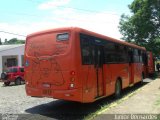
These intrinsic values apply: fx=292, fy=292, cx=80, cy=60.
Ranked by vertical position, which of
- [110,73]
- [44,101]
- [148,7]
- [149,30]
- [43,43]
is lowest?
[44,101]

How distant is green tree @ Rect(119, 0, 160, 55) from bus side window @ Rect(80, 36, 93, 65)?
2696 cm

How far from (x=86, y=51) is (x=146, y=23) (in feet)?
93.1

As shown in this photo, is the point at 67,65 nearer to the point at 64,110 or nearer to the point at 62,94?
the point at 62,94

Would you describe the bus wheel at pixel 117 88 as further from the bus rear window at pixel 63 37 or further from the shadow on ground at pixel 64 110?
the bus rear window at pixel 63 37

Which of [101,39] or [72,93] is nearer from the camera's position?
[72,93]

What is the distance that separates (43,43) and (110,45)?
13.2 ft

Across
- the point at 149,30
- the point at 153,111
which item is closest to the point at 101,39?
the point at 153,111

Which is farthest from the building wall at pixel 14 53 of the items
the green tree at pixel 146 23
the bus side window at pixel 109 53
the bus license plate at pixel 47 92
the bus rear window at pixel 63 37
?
the bus rear window at pixel 63 37

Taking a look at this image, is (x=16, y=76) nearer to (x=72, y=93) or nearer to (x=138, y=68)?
(x=138, y=68)

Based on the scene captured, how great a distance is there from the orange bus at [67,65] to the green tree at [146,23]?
85.5 ft

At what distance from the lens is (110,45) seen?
13.9 metres

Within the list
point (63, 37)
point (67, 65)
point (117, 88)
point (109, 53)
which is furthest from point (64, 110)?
point (117, 88)

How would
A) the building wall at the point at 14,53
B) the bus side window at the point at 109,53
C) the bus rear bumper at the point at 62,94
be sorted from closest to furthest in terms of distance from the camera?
1. the bus rear bumper at the point at 62,94
2. the bus side window at the point at 109,53
3. the building wall at the point at 14,53

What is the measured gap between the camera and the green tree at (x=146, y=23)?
124 feet
